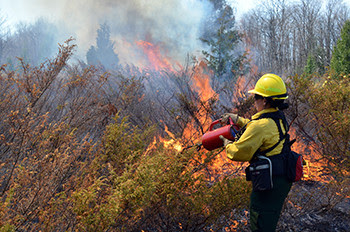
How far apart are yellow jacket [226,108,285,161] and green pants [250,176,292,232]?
260 mm

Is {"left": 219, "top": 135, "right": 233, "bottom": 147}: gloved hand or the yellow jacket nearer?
the yellow jacket

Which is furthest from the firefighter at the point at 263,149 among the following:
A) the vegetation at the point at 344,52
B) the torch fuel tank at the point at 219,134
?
the vegetation at the point at 344,52

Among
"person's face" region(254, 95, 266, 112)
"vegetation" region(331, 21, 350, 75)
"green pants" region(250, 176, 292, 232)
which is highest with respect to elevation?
"vegetation" region(331, 21, 350, 75)

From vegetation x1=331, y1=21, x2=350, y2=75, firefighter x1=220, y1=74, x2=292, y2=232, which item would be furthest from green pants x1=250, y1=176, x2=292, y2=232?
vegetation x1=331, y1=21, x2=350, y2=75

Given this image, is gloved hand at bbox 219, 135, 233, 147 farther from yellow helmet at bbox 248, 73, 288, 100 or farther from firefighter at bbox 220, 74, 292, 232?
yellow helmet at bbox 248, 73, 288, 100

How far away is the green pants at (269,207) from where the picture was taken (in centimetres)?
212

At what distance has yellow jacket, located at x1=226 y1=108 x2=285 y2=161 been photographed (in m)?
2.09

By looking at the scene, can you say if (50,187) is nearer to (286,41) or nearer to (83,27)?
(286,41)

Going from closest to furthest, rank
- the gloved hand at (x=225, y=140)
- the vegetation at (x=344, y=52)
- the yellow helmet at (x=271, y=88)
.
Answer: the yellow helmet at (x=271, y=88)
the gloved hand at (x=225, y=140)
the vegetation at (x=344, y=52)

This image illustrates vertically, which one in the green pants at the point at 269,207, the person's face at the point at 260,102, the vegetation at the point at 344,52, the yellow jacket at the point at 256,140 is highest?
the vegetation at the point at 344,52

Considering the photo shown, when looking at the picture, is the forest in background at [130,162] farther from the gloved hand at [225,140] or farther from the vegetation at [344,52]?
the vegetation at [344,52]

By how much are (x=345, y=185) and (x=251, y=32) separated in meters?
30.4

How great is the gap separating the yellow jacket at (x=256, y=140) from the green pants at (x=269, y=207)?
260 mm

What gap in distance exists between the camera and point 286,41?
29.2 meters
